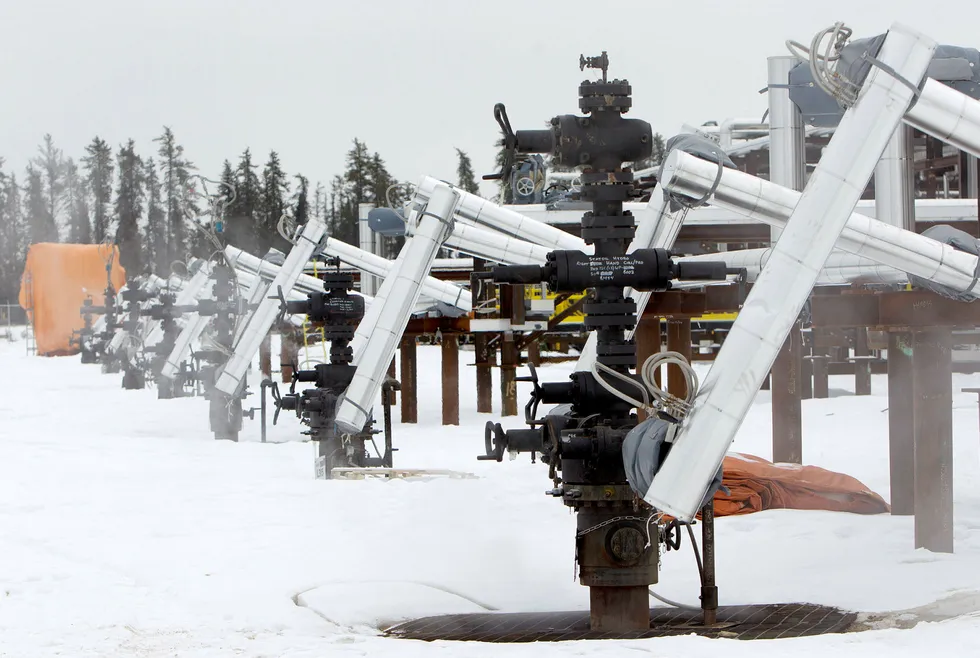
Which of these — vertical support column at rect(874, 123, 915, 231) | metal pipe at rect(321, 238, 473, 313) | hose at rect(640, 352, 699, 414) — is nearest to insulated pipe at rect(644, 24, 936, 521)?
hose at rect(640, 352, 699, 414)

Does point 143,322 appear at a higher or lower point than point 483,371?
higher

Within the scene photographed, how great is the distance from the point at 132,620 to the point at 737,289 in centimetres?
814

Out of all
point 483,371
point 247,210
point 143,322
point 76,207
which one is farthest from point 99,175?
point 483,371

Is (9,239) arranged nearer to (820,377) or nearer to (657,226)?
(820,377)

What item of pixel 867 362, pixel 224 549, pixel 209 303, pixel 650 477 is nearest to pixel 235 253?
pixel 209 303

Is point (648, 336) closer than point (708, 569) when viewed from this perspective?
No

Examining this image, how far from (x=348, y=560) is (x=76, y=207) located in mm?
80899

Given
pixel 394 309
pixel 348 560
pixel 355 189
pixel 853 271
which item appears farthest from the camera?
pixel 355 189

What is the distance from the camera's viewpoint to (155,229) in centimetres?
7025

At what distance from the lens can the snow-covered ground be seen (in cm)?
709

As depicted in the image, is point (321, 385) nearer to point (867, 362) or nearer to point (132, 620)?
point (132, 620)

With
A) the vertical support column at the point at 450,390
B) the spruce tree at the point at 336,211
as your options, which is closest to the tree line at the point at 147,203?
the spruce tree at the point at 336,211

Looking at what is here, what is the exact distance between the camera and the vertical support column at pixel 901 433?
11.1 meters

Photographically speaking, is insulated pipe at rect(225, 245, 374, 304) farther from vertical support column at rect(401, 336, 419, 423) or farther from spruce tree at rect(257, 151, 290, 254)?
A: spruce tree at rect(257, 151, 290, 254)
